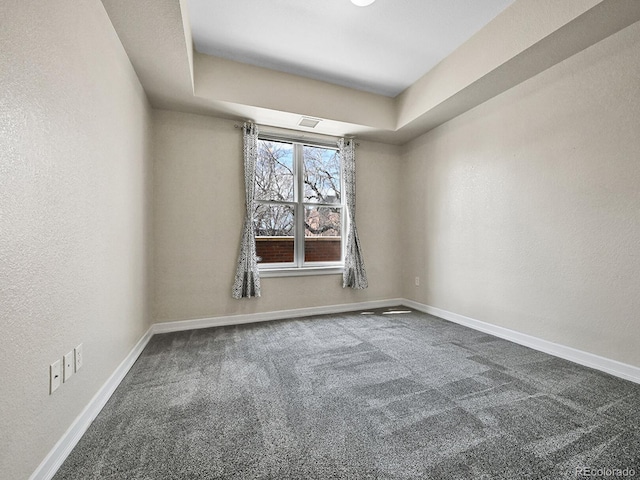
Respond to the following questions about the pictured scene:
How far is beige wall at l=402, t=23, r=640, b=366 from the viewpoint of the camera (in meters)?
2.00

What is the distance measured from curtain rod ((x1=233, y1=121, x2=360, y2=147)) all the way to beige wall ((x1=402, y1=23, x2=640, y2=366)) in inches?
57.1

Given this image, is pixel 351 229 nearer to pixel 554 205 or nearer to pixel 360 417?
pixel 554 205

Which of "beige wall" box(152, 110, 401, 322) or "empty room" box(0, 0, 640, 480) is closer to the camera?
"empty room" box(0, 0, 640, 480)

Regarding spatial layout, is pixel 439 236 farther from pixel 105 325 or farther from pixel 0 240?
pixel 0 240

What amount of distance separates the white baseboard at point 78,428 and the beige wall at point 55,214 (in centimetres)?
4

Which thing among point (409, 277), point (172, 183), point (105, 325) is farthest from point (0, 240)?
point (409, 277)

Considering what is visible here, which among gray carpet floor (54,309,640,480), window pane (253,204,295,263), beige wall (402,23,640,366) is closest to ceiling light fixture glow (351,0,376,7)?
beige wall (402,23,640,366)

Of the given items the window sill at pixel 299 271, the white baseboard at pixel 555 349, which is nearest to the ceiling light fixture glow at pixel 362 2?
the window sill at pixel 299 271

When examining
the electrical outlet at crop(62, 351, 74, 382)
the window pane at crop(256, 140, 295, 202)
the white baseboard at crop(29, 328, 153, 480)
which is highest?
the window pane at crop(256, 140, 295, 202)

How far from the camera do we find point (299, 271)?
3.68 meters

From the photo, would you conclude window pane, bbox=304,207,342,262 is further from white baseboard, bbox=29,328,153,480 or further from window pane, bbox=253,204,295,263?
white baseboard, bbox=29,328,153,480

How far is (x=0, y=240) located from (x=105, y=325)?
104cm

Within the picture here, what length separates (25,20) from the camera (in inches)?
41.5

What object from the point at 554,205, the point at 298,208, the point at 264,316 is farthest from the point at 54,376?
the point at 554,205
